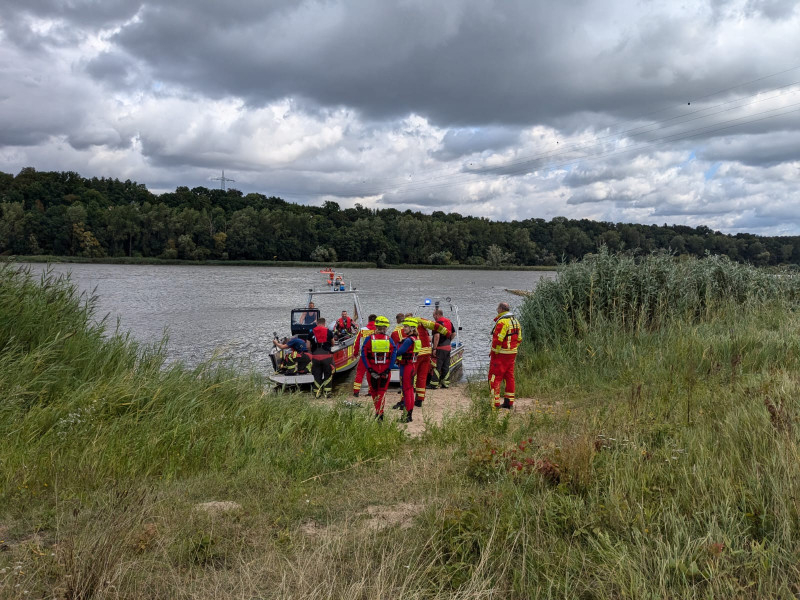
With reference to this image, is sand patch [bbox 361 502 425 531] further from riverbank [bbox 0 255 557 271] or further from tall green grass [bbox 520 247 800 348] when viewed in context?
riverbank [bbox 0 255 557 271]

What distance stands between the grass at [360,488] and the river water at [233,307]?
8.45ft

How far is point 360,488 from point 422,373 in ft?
19.0

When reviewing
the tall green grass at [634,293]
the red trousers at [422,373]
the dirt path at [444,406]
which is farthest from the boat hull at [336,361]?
the tall green grass at [634,293]

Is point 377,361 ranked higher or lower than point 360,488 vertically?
higher

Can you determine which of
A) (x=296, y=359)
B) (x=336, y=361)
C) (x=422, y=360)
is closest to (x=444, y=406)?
(x=422, y=360)

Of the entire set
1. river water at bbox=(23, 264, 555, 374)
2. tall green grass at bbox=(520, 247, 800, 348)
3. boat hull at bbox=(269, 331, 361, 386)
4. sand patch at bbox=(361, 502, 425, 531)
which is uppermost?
tall green grass at bbox=(520, 247, 800, 348)

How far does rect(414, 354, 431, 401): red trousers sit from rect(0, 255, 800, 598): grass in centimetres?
225

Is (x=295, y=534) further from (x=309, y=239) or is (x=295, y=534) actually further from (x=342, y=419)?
(x=309, y=239)

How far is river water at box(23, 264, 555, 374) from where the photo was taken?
21.4 metres

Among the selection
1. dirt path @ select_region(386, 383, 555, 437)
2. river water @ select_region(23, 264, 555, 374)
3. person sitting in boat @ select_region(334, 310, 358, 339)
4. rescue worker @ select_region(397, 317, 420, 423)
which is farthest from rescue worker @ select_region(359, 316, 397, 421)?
person sitting in boat @ select_region(334, 310, 358, 339)

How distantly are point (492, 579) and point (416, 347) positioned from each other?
22.4ft

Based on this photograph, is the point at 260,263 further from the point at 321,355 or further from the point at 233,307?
the point at 321,355

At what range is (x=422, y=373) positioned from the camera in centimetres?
1059

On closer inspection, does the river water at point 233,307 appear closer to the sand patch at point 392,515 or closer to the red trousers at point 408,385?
the red trousers at point 408,385
